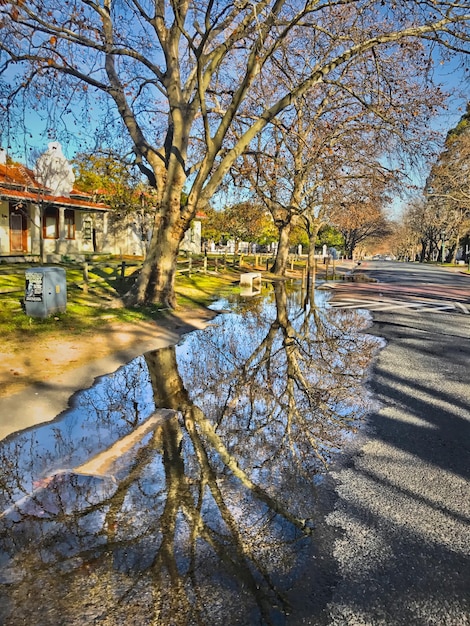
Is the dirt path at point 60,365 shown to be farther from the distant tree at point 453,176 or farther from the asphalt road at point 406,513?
the distant tree at point 453,176

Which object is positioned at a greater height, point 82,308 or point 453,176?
point 453,176

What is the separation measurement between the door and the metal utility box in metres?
16.0

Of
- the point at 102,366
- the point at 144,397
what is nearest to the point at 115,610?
the point at 144,397

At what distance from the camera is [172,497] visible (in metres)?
3.65

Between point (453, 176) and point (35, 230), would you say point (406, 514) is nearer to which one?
point (453, 176)

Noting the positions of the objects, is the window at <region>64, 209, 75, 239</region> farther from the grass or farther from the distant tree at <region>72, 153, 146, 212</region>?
the grass

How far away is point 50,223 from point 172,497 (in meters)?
26.9

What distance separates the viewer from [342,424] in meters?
5.40

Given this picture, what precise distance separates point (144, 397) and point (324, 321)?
7666 mm

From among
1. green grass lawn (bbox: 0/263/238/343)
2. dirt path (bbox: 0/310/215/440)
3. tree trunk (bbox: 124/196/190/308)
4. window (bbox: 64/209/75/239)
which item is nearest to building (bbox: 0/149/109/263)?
window (bbox: 64/209/75/239)

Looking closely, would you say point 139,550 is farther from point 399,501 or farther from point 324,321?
point 324,321

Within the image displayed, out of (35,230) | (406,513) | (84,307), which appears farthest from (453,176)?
(406,513)

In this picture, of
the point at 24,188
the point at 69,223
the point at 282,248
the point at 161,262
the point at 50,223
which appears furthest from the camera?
the point at 282,248

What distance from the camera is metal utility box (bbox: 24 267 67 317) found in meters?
10.7
